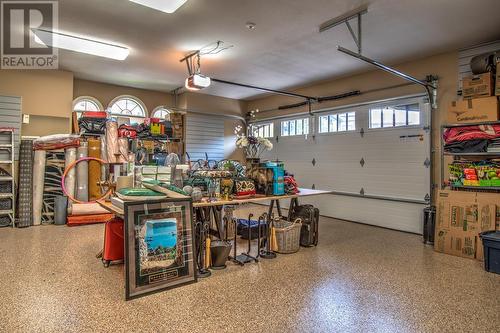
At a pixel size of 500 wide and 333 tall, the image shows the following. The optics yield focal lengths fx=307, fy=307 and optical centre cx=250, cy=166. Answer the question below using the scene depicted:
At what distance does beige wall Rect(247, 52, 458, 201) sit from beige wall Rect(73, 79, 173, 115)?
3526 mm

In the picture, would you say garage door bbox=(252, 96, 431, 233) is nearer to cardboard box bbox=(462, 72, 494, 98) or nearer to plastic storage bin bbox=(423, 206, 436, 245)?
plastic storage bin bbox=(423, 206, 436, 245)

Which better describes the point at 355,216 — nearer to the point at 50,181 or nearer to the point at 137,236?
the point at 137,236

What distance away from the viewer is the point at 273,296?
275cm

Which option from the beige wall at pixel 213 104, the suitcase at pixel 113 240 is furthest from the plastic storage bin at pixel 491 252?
the beige wall at pixel 213 104

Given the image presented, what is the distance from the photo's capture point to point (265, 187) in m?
4.01

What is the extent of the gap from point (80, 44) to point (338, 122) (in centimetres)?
500

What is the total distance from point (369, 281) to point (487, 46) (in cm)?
392

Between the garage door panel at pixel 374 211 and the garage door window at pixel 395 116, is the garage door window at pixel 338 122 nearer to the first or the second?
the garage door window at pixel 395 116

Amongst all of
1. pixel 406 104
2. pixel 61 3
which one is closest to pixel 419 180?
pixel 406 104

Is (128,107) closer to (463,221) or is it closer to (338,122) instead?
(338,122)

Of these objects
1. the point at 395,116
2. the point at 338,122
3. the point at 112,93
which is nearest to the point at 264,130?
the point at 338,122

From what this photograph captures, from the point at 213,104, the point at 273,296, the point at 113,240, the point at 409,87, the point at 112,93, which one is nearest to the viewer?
the point at 273,296

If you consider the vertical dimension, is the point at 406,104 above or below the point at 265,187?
above

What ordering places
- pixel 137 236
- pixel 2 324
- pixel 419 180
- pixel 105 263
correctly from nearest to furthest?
pixel 2 324 < pixel 137 236 < pixel 105 263 < pixel 419 180
